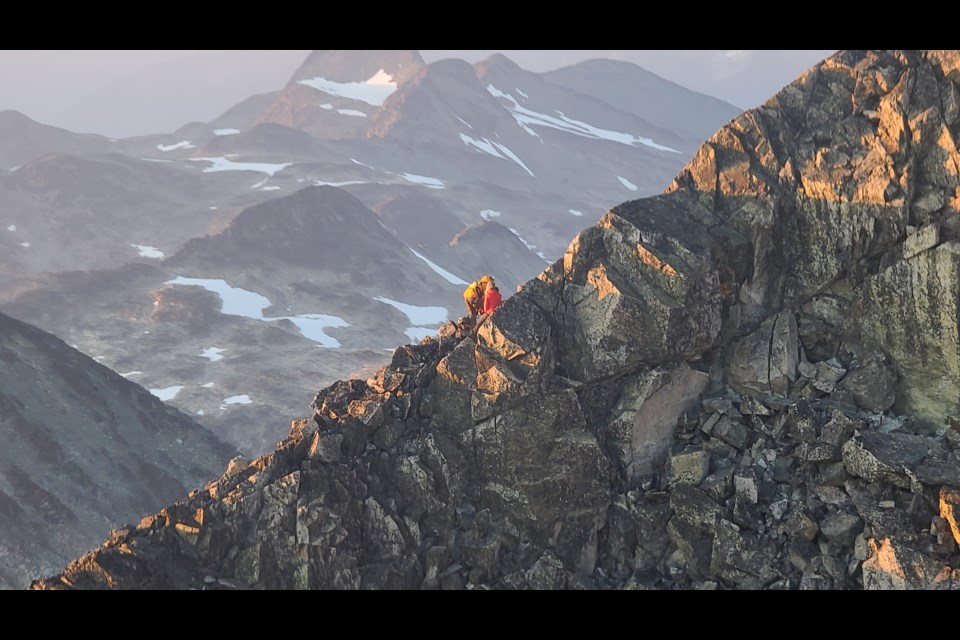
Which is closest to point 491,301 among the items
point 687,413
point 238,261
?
point 687,413

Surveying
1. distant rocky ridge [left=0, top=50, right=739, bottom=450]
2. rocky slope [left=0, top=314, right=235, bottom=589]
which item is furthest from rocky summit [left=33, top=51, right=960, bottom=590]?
distant rocky ridge [left=0, top=50, right=739, bottom=450]

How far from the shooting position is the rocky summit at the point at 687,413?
20641mm

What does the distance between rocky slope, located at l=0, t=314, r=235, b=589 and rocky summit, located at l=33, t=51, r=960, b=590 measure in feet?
79.0

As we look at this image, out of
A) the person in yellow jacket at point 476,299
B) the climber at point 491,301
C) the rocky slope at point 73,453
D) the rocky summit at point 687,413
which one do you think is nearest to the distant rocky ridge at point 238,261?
the rocky slope at point 73,453

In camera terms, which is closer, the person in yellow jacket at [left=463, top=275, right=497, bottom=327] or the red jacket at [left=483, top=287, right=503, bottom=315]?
the red jacket at [left=483, top=287, right=503, bottom=315]

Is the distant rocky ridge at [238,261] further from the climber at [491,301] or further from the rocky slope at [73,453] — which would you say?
the climber at [491,301]

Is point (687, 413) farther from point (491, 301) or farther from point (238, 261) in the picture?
point (238, 261)

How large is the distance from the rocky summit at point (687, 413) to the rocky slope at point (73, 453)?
Result: 2408 cm

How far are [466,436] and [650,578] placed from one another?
6.07 m

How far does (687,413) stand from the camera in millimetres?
23250

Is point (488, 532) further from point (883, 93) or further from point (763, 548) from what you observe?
point (883, 93)

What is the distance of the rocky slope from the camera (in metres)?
41.1

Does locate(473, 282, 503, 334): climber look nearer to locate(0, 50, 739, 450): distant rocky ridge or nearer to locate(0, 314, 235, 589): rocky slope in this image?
locate(0, 314, 235, 589): rocky slope

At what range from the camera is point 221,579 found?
68.2 feet
